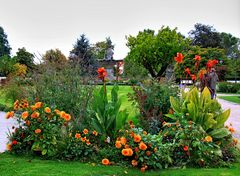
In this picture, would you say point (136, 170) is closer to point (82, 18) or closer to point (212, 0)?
point (212, 0)

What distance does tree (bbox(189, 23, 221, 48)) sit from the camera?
47975mm

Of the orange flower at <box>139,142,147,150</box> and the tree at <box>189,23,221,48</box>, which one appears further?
the tree at <box>189,23,221,48</box>

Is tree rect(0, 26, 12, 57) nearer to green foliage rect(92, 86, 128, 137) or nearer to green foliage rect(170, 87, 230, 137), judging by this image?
green foliage rect(92, 86, 128, 137)

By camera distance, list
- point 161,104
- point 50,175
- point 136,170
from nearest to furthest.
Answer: point 50,175
point 136,170
point 161,104

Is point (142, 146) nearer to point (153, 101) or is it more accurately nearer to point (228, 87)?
point (153, 101)

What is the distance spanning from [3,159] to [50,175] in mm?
1071

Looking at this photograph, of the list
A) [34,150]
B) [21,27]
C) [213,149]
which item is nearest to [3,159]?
[34,150]

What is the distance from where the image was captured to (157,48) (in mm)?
33281

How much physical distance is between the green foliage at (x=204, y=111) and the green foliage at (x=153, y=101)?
59cm

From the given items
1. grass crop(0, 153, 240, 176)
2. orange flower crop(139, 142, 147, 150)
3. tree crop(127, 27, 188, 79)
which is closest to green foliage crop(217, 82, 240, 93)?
tree crop(127, 27, 188, 79)

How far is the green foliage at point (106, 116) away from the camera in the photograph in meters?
4.79

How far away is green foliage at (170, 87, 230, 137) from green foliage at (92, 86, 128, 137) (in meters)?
1.08

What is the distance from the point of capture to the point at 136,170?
4.05 m

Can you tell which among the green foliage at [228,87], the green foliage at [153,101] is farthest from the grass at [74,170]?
the green foliage at [228,87]
